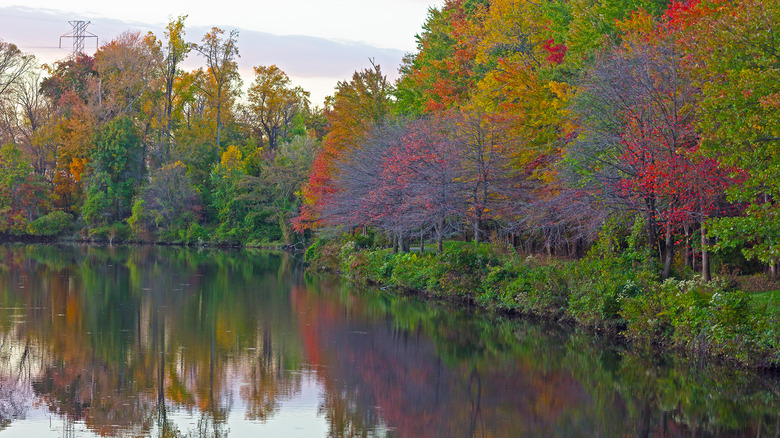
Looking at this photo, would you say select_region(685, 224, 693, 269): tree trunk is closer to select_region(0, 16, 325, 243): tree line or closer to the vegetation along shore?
the vegetation along shore

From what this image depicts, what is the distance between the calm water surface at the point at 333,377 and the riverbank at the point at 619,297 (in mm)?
758

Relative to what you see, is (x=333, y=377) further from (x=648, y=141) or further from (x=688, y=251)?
(x=688, y=251)

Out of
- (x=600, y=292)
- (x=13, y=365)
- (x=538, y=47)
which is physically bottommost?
(x=13, y=365)

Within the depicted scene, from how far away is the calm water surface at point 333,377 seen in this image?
1247cm

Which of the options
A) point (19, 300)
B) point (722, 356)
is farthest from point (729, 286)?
point (19, 300)

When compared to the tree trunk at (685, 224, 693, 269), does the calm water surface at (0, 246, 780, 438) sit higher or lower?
lower

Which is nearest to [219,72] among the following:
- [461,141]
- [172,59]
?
[172,59]

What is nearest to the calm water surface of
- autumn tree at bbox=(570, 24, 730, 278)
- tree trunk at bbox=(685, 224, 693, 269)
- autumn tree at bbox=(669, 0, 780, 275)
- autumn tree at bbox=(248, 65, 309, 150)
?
autumn tree at bbox=(669, 0, 780, 275)

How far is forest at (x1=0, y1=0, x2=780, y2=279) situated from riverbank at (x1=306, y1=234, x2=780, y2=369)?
44.2 inches

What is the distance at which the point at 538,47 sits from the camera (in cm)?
3534

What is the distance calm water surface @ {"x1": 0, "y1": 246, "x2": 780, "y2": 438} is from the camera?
12469 mm

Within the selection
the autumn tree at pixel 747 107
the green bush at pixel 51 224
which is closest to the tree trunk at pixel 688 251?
the autumn tree at pixel 747 107

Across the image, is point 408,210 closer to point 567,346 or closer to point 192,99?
point 567,346

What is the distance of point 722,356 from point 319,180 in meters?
32.8
